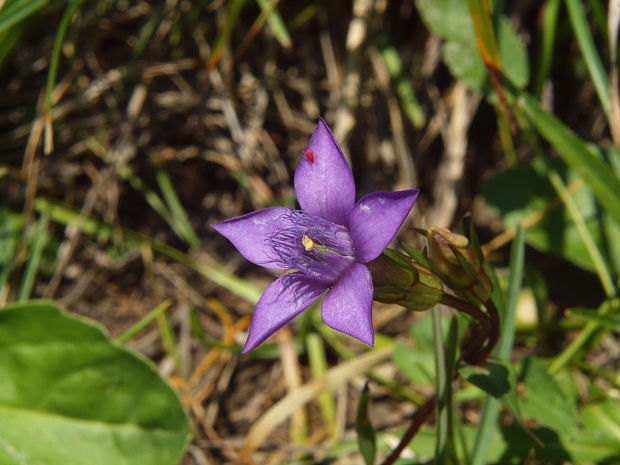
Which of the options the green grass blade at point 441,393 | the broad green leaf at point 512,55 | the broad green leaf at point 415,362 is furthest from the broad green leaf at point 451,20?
the green grass blade at point 441,393

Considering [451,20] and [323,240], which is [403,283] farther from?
[451,20]

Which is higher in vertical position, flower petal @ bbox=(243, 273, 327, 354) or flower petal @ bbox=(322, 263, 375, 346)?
flower petal @ bbox=(322, 263, 375, 346)

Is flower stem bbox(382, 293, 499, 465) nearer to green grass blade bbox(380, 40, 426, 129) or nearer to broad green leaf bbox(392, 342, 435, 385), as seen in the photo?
broad green leaf bbox(392, 342, 435, 385)

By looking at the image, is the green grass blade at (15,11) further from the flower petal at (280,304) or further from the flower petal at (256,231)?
the flower petal at (280,304)

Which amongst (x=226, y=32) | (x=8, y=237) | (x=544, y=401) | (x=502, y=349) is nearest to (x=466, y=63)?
(x=226, y=32)

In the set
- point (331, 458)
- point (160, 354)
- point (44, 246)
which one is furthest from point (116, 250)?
point (331, 458)

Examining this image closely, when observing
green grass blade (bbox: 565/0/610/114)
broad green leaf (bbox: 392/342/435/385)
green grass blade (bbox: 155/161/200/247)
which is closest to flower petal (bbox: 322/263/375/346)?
broad green leaf (bbox: 392/342/435/385)
